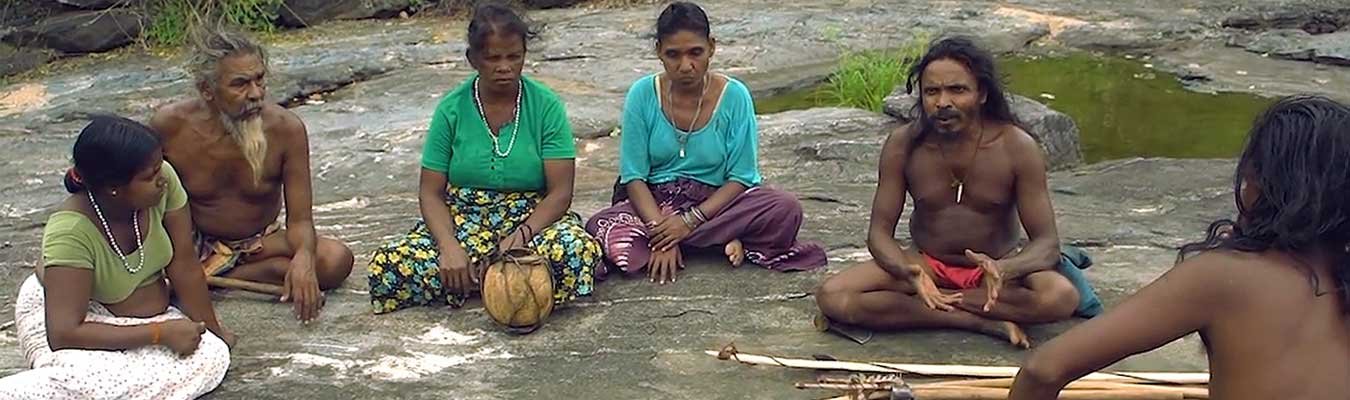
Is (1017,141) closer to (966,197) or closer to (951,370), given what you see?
(966,197)

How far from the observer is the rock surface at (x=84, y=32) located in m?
11.2

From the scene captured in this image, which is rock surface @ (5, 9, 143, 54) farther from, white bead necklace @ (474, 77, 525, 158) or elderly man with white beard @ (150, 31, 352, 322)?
white bead necklace @ (474, 77, 525, 158)

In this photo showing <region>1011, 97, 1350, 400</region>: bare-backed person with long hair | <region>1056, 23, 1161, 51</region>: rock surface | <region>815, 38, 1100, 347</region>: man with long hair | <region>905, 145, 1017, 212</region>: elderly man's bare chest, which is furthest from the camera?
<region>1056, 23, 1161, 51</region>: rock surface

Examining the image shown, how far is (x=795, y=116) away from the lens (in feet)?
25.6

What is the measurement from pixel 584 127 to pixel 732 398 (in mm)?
4261

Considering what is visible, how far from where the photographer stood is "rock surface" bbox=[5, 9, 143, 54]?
441 inches

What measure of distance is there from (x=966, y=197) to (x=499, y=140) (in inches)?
58.2

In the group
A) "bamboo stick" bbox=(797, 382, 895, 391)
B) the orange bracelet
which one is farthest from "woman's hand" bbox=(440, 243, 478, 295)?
"bamboo stick" bbox=(797, 382, 895, 391)

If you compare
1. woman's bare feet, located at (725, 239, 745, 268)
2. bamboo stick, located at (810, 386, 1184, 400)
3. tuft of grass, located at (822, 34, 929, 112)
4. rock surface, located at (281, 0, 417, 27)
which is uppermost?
bamboo stick, located at (810, 386, 1184, 400)

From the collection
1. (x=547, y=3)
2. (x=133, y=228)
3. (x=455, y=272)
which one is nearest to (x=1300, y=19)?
(x=547, y=3)

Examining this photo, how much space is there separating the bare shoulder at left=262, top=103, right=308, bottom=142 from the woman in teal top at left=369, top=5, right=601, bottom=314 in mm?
407

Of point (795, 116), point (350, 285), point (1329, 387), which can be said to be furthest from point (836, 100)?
point (1329, 387)

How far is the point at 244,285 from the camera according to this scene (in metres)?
4.70

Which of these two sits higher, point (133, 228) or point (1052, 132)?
point (133, 228)
